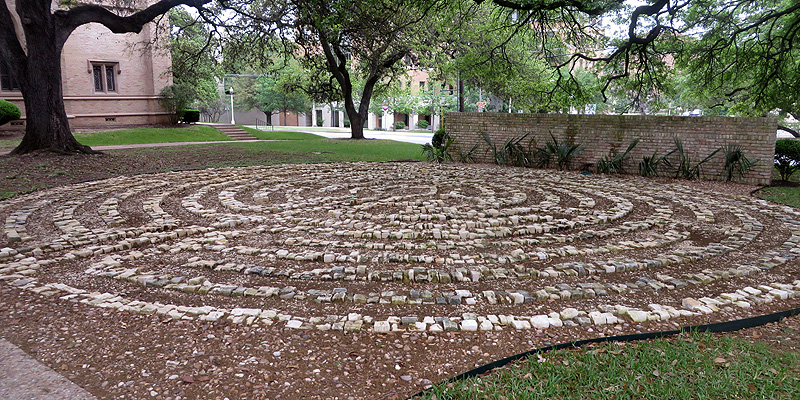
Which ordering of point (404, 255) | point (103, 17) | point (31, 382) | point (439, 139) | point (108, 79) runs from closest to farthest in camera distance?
1. point (31, 382)
2. point (404, 255)
3. point (103, 17)
4. point (439, 139)
5. point (108, 79)

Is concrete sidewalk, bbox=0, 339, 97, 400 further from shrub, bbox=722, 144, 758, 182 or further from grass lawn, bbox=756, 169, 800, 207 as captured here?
shrub, bbox=722, 144, 758, 182

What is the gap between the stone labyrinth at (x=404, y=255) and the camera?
3.20 metres

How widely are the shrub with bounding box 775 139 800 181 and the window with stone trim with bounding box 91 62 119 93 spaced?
27.9 m

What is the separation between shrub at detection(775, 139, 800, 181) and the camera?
32.6 ft

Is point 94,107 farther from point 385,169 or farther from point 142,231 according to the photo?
point 142,231

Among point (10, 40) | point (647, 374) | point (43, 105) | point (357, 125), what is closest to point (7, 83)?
point (10, 40)

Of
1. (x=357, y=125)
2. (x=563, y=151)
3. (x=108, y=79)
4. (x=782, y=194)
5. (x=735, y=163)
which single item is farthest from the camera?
(x=108, y=79)

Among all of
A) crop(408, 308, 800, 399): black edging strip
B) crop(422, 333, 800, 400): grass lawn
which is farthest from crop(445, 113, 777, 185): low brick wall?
crop(422, 333, 800, 400): grass lawn

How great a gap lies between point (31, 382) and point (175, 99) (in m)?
25.6

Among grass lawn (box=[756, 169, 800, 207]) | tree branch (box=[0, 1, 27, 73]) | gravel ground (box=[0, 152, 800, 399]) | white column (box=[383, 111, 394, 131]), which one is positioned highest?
tree branch (box=[0, 1, 27, 73])

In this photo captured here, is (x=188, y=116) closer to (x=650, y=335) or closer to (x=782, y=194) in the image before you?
(x=782, y=194)

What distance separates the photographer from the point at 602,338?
2680 mm

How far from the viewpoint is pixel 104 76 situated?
24797mm

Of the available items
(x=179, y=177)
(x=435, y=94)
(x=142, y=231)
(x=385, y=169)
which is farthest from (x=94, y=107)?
(x=435, y=94)
